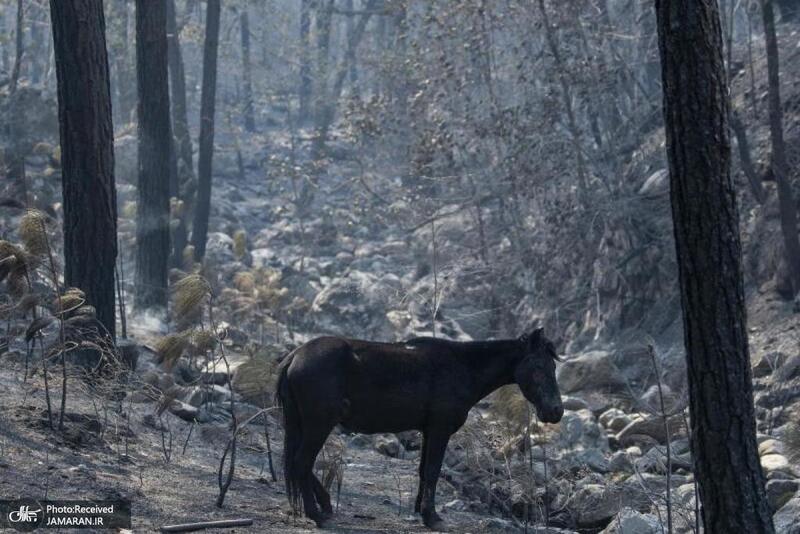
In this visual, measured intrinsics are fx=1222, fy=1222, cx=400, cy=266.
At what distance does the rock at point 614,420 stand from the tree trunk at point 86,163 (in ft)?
20.9

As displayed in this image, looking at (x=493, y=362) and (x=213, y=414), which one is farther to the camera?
Result: (x=213, y=414)

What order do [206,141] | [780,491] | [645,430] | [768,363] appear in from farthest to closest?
[206,141]
[768,363]
[645,430]
[780,491]

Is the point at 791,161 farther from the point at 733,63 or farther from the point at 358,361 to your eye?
the point at 358,361

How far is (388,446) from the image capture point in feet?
43.3

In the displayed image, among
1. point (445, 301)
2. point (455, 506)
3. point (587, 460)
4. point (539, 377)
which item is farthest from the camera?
point (445, 301)

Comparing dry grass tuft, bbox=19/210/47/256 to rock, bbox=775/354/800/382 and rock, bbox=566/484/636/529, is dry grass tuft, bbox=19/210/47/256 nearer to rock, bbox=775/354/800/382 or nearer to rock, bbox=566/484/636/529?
rock, bbox=566/484/636/529

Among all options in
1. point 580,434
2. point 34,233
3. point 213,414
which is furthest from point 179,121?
point 34,233

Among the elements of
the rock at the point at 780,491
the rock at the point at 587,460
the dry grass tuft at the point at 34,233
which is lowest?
the rock at the point at 587,460

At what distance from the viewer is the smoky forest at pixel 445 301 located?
25.1 feet

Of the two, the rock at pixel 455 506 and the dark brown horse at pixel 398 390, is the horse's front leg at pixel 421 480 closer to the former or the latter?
the dark brown horse at pixel 398 390

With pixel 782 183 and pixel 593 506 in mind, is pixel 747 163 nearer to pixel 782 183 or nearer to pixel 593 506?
pixel 782 183

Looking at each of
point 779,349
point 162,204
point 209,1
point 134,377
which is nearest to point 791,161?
point 779,349

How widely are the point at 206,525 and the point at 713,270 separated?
145 inches

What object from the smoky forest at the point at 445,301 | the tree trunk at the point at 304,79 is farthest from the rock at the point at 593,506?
the tree trunk at the point at 304,79
